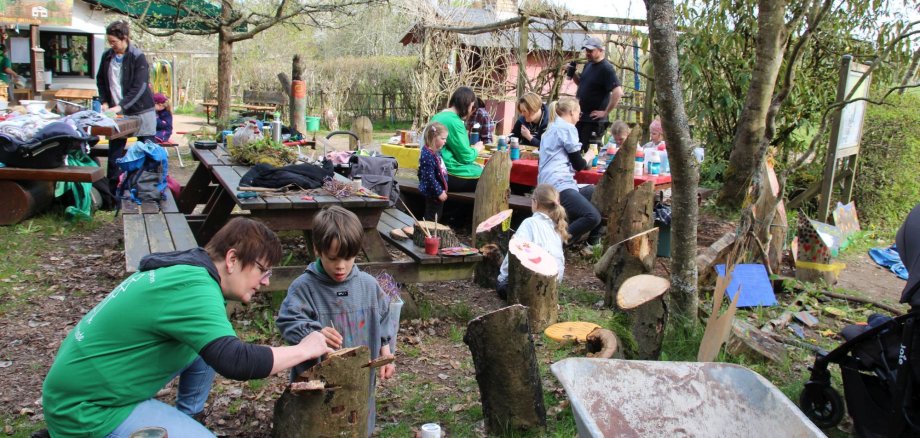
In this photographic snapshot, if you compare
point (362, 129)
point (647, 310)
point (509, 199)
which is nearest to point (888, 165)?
point (509, 199)

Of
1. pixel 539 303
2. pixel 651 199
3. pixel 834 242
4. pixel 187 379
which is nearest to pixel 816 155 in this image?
pixel 834 242

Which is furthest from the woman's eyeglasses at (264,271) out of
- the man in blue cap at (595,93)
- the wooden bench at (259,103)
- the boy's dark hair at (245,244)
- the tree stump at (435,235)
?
the wooden bench at (259,103)

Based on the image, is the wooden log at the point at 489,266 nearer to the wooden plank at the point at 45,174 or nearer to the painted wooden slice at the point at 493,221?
the painted wooden slice at the point at 493,221

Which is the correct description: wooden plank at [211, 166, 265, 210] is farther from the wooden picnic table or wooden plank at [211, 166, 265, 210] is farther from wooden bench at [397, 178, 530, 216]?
wooden bench at [397, 178, 530, 216]

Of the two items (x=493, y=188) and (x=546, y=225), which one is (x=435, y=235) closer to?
(x=546, y=225)

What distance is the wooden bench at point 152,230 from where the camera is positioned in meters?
4.55

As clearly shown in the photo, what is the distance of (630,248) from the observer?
5109mm

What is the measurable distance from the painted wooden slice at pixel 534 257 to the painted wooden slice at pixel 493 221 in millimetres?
655

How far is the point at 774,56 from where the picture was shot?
8227 millimetres

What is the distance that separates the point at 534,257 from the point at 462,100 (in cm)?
229

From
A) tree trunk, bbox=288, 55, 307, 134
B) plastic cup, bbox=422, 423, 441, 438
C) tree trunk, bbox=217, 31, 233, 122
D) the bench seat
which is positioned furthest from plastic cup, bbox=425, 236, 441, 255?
tree trunk, bbox=217, 31, 233, 122

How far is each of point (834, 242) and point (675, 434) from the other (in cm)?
420

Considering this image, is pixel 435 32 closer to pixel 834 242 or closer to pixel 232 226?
pixel 834 242

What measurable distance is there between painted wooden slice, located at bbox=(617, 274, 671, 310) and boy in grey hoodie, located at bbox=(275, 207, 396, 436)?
1.39 meters
